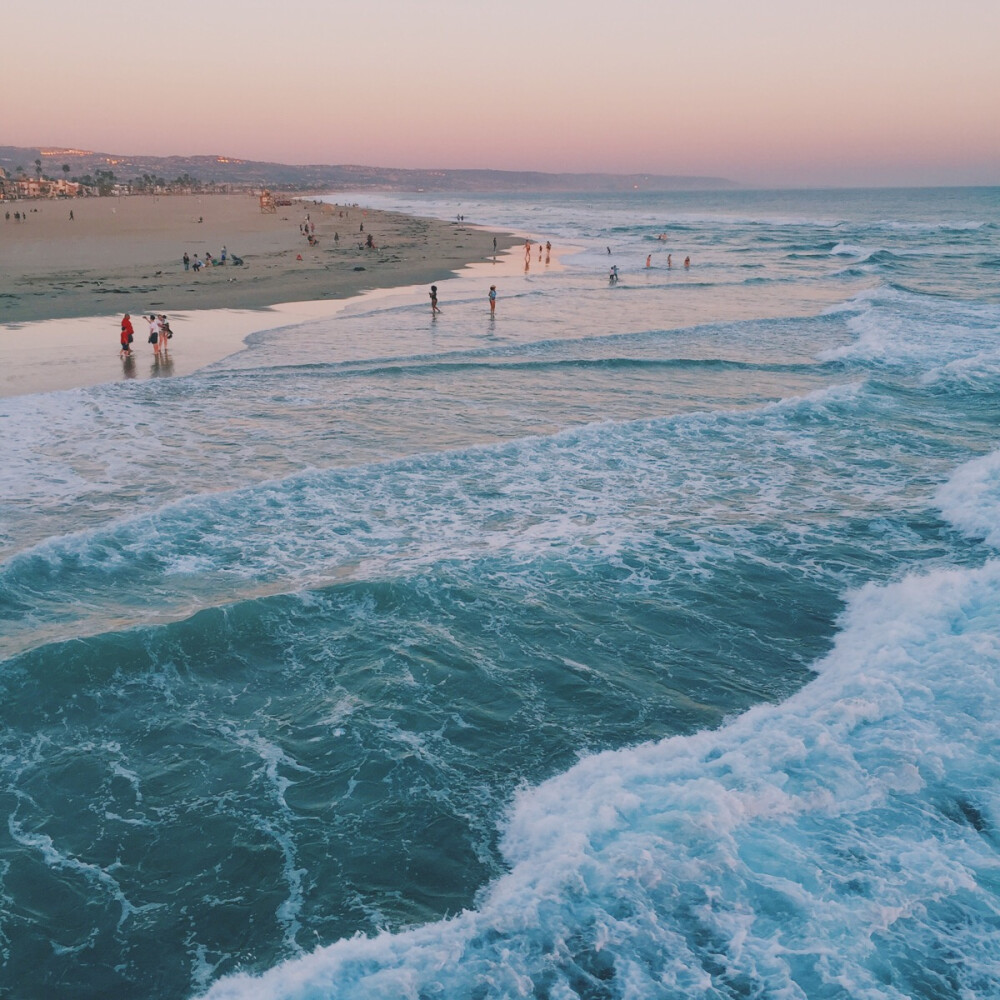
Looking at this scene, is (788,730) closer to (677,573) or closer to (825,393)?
(677,573)

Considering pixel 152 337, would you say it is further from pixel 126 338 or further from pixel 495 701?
pixel 495 701

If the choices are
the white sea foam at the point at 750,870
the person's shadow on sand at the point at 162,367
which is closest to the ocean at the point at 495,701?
the white sea foam at the point at 750,870

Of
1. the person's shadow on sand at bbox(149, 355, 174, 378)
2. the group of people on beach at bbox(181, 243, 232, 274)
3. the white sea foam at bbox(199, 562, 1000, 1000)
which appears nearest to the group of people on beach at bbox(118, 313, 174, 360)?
the person's shadow on sand at bbox(149, 355, 174, 378)

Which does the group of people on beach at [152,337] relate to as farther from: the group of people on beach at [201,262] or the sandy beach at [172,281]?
the group of people on beach at [201,262]

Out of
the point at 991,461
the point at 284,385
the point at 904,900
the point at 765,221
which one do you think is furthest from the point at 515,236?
the point at 904,900

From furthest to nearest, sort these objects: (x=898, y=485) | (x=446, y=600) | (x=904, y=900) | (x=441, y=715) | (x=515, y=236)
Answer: (x=515, y=236) → (x=898, y=485) → (x=446, y=600) → (x=441, y=715) → (x=904, y=900)

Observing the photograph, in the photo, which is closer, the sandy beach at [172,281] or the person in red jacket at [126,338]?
the person in red jacket at [126,338]

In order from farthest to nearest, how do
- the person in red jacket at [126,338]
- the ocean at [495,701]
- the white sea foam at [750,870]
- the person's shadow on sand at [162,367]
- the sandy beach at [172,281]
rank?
1. the sandy beach at [172,281]
2. the person in red jacket at [126,338]
3. the person's shadow on sand at [162,367]
4. the ocean at [495,701]
5. the white sea foam at [750,870]
